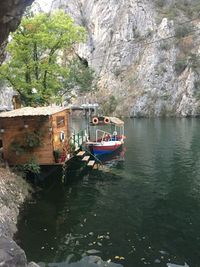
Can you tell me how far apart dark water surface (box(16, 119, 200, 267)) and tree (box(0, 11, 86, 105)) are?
371 inches

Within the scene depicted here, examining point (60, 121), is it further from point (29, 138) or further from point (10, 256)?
point (10, 256)

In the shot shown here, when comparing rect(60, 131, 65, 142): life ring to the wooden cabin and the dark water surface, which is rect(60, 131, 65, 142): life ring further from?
the dark water surface

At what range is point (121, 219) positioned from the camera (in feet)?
64.2

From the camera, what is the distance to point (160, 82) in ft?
366

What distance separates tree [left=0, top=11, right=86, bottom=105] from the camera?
33.1m

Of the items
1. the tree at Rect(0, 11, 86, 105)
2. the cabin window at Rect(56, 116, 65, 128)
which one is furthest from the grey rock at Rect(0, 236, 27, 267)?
the tree at Rect(0, 11, 86, 105)

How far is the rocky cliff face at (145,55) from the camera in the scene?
108562 mm

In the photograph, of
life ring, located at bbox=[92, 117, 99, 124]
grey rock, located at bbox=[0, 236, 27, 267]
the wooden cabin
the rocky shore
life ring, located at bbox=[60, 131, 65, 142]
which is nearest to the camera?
grey rock, located at bbox=[0, 236, 27, 267]

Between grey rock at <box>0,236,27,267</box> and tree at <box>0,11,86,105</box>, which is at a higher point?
tree at <box>0,11,86,105</box>

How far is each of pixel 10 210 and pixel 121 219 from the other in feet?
18.7

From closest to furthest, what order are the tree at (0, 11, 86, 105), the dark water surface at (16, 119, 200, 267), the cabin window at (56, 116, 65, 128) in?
the dark water surface at (16, 119, 200, 267) → the cabin window at (56, 116, 65, 128) → the tree at (0, 11, 86, 105)

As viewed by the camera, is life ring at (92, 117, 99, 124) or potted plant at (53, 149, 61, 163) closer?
potted plant at (53, 149, 61, 163)

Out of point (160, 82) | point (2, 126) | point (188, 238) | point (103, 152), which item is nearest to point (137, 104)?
point (160, 82)

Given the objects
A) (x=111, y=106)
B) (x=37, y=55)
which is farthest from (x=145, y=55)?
(x=37, y=55)
